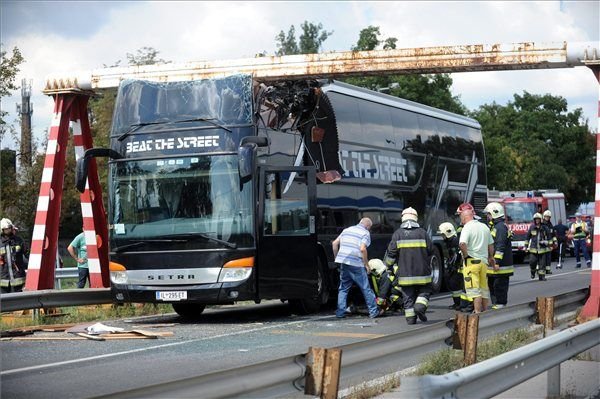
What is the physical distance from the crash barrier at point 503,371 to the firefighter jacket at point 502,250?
25.1ft

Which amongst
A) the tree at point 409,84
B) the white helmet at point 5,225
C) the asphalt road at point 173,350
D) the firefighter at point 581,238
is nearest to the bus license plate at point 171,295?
the asphalt road at point 173,350

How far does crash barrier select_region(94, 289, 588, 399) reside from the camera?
209 inches

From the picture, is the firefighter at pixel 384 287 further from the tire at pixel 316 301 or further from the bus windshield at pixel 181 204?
the bus windshield at pixel 181 204

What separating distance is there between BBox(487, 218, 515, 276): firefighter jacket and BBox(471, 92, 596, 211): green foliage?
71.8 metres

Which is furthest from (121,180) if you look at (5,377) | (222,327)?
(5,377)

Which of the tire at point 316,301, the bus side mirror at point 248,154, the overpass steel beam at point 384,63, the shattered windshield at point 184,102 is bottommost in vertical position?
the tire at point 316,301

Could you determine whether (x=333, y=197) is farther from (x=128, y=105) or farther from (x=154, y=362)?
(x=154, y=362)

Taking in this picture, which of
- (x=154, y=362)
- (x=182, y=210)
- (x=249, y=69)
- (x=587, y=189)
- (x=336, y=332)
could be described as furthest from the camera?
(x=587, y=189)

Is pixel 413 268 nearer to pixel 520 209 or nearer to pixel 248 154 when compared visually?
pixel 248 154

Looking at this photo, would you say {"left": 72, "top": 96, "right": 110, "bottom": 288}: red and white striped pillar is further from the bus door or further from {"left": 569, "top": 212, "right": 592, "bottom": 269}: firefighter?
{"left": 569, "top": 212, "right": 592, "bottom": 269}: firefighter

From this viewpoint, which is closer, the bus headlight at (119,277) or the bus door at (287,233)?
the bus door at (287,233)

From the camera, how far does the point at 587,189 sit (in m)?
101

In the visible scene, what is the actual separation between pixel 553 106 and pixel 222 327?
92.3m

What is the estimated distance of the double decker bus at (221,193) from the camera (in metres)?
15.6
